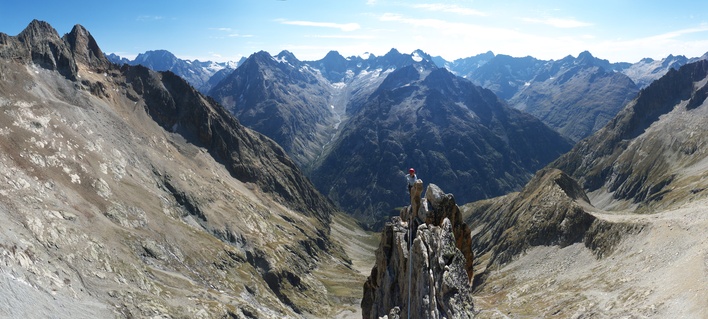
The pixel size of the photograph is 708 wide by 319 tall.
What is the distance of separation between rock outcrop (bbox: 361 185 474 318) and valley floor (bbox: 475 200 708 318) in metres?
34.6

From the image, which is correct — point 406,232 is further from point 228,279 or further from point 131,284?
point 228,279

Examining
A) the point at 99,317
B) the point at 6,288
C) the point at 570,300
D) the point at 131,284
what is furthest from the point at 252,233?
the point at 570,300

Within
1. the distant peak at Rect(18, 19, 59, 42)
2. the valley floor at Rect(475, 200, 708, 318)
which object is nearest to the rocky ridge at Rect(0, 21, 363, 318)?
the distant peak at Rect(18, 19, 59, 42)

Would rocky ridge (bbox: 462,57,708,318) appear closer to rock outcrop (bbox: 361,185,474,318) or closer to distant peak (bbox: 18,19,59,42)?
rock outcrop (bbox: 361,185,474,318)

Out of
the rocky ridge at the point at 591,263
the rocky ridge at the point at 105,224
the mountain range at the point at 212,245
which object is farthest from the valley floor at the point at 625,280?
the rocky ridge at the point at 105,224

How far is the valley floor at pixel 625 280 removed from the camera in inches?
2697

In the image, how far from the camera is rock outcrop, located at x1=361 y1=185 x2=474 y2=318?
38875 millimetres

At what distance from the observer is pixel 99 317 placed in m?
82.4

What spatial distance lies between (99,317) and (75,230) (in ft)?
106

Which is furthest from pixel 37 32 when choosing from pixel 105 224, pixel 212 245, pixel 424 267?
pixel 424 267

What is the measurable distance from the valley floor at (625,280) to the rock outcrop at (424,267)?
34607 millimetres

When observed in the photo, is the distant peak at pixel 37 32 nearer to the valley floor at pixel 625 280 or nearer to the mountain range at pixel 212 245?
the mountain range at pixel 212 245

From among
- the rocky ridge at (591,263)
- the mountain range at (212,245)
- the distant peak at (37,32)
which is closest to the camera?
the mountain range at (212,245)

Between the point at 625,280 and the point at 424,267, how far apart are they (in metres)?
64.5
